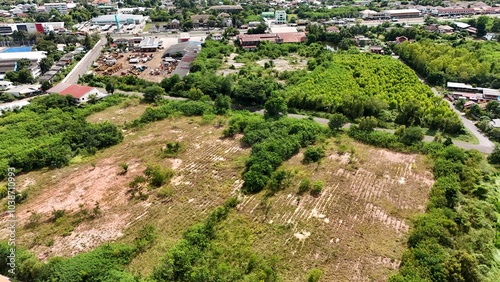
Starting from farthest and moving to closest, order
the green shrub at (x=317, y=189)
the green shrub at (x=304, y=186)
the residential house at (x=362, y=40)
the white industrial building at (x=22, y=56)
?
the residential house at (x=362, y=40) → the white industrial building at (x=22, y=56) → the green shrub at (x=304, y=186) → the green shrub at (x=317, y=189)

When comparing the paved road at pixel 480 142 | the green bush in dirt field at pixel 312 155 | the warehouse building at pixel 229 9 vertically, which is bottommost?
the paved road at pixel 480 142

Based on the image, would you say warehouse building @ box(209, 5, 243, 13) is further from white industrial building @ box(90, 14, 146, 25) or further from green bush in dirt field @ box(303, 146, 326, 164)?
green bush in dirt field @ box(303, 146, 326, 164)

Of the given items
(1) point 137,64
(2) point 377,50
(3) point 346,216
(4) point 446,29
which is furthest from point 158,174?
(4) point 446,29

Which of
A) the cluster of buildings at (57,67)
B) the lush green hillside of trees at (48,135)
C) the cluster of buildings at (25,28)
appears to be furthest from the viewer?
the cluster of buildings at (25,28)

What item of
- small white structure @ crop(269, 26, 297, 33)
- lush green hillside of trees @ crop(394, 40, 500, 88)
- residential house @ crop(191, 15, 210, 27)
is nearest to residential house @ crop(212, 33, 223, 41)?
small white structure @ crop(269, 26, 297, 33)

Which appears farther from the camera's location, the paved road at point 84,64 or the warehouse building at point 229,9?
the warehouse building at point 229,9

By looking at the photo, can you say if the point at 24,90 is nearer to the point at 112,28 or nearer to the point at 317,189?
the point at 317,189

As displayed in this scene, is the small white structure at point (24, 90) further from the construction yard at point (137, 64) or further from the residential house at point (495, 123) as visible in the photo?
the residential house at point (495, 123)

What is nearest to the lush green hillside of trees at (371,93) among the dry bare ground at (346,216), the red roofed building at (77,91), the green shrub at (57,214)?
the dry bare ground at (346,216)
